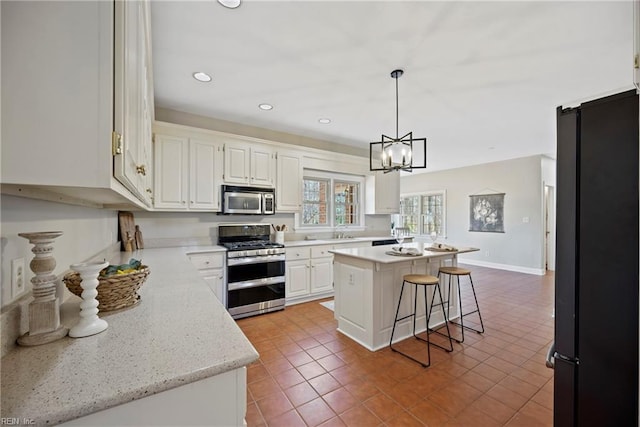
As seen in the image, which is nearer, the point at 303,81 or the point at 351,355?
the point at 351,355

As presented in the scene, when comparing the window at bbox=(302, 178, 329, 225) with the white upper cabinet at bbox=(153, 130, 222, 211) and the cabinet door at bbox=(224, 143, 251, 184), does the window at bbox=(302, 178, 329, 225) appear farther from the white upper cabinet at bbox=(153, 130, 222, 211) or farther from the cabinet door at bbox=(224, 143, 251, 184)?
the white upper cabinet at bbox=(153, 130, 222, 211)

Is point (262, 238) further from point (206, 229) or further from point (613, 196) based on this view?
point (613, 196)

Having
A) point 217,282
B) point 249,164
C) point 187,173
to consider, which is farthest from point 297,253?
point 187,173

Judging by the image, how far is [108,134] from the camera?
698mm

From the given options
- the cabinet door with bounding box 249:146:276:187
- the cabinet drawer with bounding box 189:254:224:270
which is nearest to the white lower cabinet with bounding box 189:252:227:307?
the cabinet drawer with bounding box 189:254:224:270

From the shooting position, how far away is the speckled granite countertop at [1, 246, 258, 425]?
0.63 meters

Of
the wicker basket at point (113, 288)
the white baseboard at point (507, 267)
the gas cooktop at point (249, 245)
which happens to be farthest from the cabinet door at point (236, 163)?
the white baseboard at point (507, 267)

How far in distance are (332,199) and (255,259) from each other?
82.9 inches

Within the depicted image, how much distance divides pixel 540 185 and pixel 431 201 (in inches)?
108

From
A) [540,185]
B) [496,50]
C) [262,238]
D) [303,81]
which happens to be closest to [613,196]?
[496,50]

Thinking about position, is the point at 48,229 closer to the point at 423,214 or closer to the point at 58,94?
the point at 58,94

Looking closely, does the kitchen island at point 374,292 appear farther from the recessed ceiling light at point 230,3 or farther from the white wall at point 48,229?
the recessed ceiling light at point 230,3

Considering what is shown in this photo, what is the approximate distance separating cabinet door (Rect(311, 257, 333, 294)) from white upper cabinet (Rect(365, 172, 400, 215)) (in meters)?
1.61

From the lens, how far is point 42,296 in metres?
0.85
